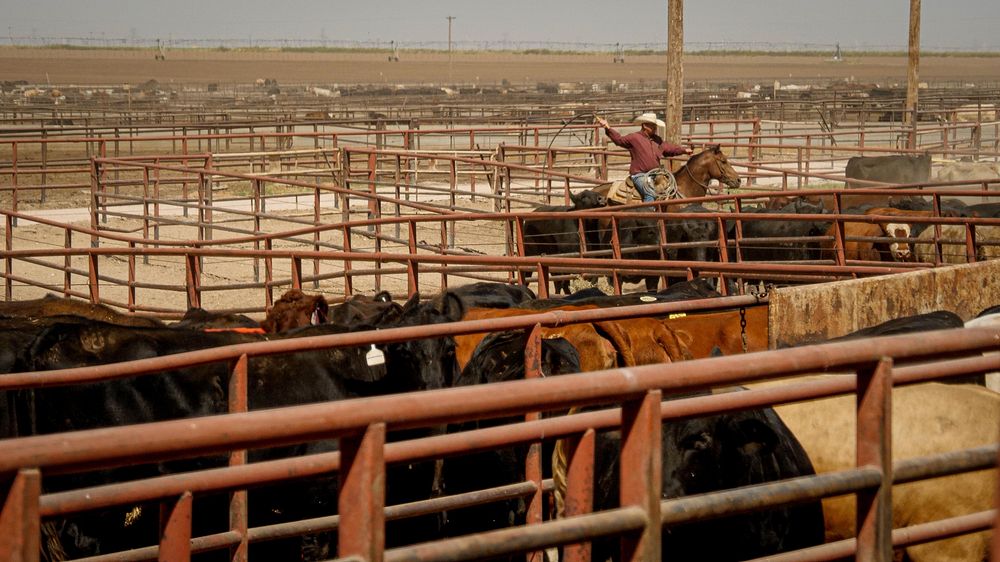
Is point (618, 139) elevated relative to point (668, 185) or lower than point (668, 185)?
elevated

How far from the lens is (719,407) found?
2.40m

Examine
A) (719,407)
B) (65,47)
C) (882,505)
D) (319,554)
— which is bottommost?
(319,554)

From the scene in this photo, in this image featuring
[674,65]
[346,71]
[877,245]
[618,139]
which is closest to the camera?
[877,245]

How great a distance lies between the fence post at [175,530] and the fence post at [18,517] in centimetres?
80

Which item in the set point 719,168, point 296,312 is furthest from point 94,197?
point 296,312

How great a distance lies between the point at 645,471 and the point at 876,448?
56cm

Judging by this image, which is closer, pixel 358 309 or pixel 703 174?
pixel 358 309

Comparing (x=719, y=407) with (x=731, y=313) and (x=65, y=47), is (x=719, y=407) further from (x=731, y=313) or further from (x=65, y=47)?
(x=65, y=47)

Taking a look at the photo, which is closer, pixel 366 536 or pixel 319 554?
pixel 366 536

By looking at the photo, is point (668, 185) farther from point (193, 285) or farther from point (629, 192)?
point (193, 285)

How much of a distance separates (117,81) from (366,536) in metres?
86.3

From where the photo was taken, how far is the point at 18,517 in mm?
1616

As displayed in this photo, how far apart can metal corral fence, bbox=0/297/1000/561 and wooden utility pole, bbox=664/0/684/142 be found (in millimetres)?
13874

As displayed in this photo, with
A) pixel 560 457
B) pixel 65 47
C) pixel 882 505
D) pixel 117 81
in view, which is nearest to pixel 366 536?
A: pixel 882 505
